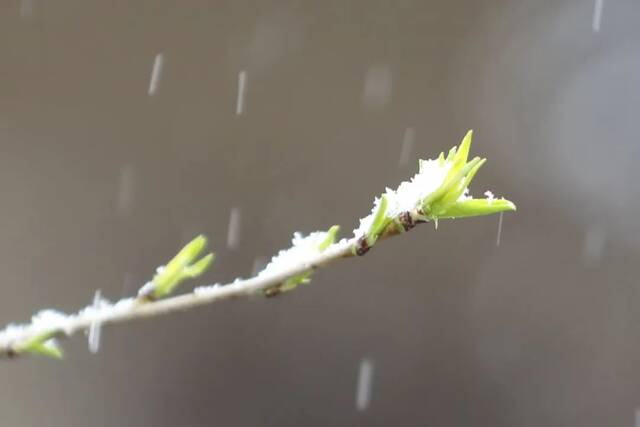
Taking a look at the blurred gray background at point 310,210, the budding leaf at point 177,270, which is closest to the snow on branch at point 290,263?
the budding leaf at point 177,270

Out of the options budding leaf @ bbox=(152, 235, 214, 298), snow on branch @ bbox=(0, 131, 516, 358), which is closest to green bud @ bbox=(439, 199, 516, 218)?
snow on branch @ bbox=(0, 131, 516, 358)

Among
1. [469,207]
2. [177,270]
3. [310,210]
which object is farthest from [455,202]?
[310,210]

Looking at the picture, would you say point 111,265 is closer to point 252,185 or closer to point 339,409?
point 252,185

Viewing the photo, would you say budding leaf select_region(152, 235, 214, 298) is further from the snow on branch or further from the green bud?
the green bud

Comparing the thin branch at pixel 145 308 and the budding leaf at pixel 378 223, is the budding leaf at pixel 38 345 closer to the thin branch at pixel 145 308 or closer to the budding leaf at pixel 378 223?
the thin branch at pixel 145 308

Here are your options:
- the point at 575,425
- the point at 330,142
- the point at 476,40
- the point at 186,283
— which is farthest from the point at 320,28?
the point at 575,425

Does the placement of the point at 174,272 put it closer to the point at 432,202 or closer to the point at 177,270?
the point at 177,270
